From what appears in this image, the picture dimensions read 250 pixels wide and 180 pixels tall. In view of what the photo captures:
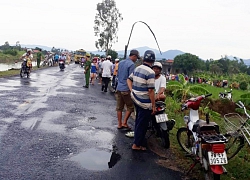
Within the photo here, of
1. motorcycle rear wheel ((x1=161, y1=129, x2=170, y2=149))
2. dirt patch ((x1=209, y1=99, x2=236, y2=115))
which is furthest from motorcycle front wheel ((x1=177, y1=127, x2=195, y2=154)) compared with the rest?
dirt patch ((x1=209, y1=99, x2=236, y2=115))

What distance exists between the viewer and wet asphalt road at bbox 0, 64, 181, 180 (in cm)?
454

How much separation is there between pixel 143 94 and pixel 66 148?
6.00 feet

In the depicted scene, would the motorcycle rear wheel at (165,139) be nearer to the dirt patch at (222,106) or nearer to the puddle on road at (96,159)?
the puddle on road at (96,159)

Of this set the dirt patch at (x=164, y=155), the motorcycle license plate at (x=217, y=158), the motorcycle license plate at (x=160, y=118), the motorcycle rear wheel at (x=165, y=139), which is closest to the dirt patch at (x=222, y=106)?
the dirt patch at (x=164, y=155)

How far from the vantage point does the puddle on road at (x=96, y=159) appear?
4883mm

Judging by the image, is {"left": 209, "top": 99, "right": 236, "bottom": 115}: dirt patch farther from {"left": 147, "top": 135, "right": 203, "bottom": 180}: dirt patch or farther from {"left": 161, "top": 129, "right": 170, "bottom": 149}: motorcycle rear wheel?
{"left": 161, "top": 129, "right": 170, "bottom": 149}: motorcycle rear wheel

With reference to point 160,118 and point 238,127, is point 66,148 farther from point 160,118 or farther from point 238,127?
point 238,127

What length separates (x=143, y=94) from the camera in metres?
5.90

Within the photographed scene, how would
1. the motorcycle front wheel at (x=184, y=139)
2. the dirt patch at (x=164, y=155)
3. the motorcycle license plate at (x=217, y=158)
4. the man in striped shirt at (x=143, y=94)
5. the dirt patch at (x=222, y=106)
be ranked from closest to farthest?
the motorcycle license plate at (x=217, y=158) < the dirt patch at (x=164, y=155) < the man in striped shirt at (x=143, y=94) < the motorcycle front wheel at (x=184, y=139) < the dirt patch at (x=222, y=106)

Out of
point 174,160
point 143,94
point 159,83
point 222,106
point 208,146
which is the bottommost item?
point 222,106

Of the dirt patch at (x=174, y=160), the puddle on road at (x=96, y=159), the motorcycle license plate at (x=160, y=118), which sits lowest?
the dirt patch at (x=174, y=160)

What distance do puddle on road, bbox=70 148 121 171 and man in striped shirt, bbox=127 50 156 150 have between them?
71 cm

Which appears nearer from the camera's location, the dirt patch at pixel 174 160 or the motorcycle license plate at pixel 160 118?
the dirt patch at pixel 174 160

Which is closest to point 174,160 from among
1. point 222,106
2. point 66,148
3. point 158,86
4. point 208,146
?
point 208,146
